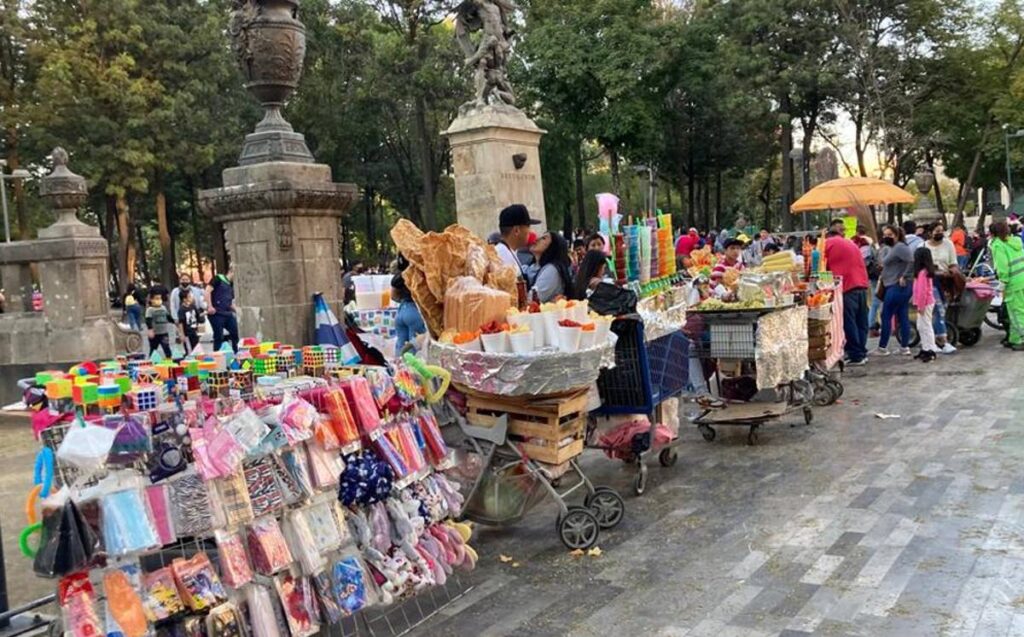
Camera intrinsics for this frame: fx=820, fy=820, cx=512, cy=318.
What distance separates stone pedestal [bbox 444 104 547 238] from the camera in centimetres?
1299

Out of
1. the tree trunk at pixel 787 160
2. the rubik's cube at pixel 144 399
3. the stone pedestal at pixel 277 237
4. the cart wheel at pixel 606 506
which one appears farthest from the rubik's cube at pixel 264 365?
the tree trunk at pixel 787 160

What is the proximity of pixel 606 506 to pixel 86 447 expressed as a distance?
3.24m

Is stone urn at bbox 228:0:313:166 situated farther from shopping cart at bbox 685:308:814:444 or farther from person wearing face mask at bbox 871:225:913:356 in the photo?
person wearing face mask at bbox 871:225:913:356

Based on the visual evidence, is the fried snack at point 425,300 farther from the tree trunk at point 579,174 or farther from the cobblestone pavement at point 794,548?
the tree trunk at point 579,174

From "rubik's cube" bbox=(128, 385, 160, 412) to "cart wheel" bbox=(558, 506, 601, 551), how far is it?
8.30ft

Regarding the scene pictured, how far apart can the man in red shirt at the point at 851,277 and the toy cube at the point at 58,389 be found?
9.27m

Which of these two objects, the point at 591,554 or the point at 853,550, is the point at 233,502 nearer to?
the point at 591,554

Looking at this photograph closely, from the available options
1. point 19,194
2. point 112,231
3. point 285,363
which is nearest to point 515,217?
point 285,363

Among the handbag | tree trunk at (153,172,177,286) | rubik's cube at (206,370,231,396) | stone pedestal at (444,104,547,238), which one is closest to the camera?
rubik's cube at (206,370,231,396)

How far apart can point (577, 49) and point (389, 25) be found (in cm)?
714

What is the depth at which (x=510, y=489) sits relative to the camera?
5.07 m

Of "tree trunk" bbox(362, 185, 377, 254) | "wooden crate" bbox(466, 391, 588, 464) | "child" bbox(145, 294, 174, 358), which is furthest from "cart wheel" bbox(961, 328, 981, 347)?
"tree trunk" bbox(362, 185, 377, 254)

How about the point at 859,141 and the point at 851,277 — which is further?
the point at 859,141

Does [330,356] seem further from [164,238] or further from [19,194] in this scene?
[19,194]
